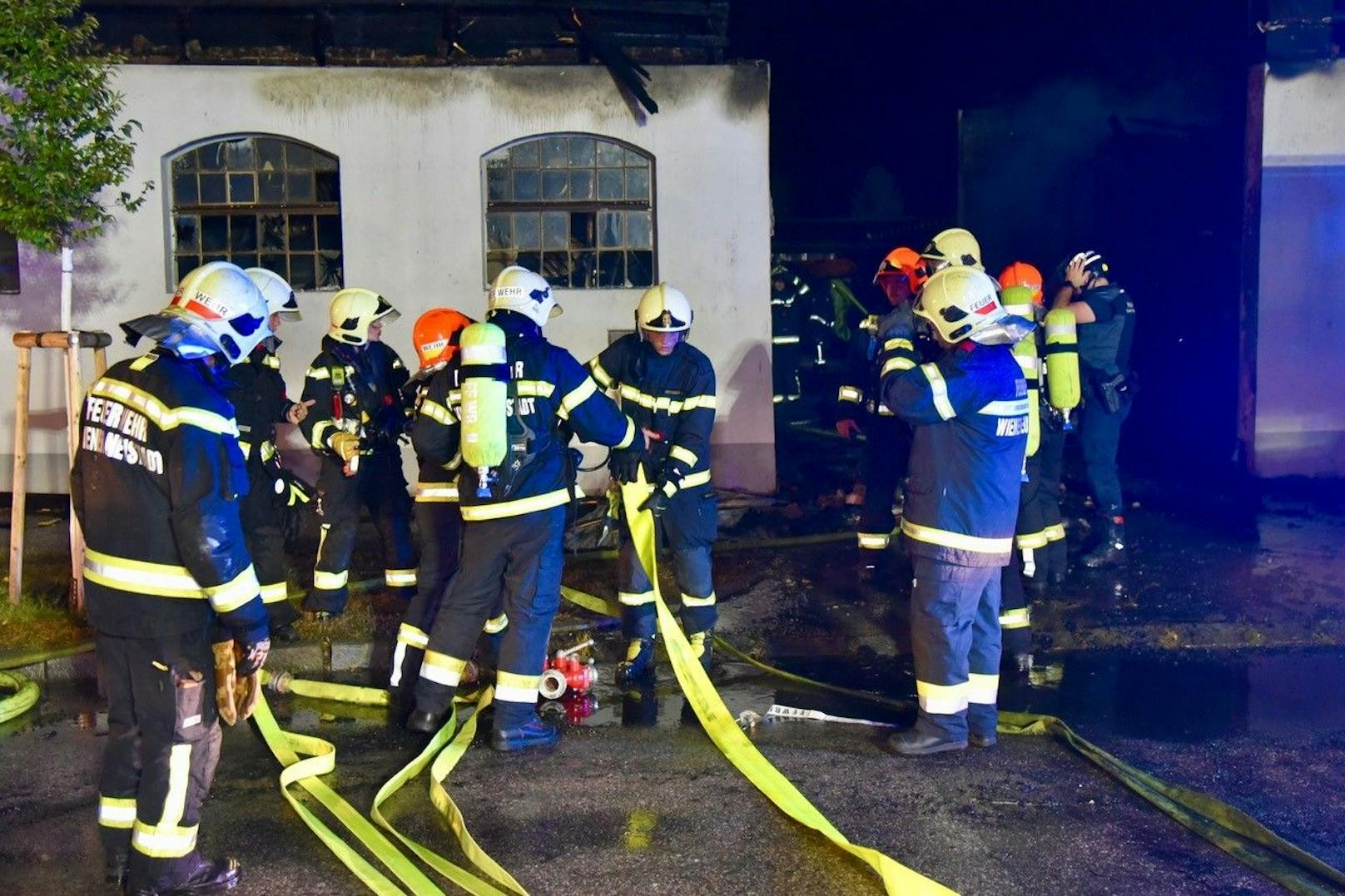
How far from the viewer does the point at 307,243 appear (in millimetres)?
11055

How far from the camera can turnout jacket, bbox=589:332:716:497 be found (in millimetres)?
6840

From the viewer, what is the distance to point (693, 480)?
6902mm

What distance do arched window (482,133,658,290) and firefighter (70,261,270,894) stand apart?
6800 millimetres

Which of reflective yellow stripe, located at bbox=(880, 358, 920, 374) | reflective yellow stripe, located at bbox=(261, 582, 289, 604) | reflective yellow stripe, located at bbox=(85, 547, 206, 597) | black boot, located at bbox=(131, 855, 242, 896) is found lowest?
black boot, located at bbox=(131, 855, 242, 896)

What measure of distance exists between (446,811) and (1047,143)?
1241 cm

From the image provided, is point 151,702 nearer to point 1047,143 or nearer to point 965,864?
point 965,864

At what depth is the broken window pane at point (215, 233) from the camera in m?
11.0

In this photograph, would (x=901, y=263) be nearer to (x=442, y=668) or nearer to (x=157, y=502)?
(x=442, y=668)

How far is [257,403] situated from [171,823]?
3264mm

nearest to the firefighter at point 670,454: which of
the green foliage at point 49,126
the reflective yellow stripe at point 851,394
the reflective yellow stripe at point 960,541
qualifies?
the reflective yellow stripe at point 851,394

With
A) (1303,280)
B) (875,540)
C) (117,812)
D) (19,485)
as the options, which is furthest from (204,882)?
(1303,280)

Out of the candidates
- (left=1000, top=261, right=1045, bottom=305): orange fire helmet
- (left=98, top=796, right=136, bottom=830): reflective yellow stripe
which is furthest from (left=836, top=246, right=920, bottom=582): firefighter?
(left=98, top=796, right=136, bottom=830): reflective yellow stripe

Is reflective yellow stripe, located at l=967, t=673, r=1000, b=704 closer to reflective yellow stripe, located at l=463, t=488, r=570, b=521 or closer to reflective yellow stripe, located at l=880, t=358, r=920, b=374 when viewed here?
reflective yellow stripe, located at l=880, t=358, r=920, b=374

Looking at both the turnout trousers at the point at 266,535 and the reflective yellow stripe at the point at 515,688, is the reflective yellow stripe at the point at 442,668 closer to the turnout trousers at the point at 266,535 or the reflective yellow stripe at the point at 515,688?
the reflective yellow stripe at the point at 515,688
